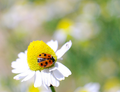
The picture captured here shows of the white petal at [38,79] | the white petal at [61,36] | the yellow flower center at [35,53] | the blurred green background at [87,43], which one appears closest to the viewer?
the white petal at [38,79]

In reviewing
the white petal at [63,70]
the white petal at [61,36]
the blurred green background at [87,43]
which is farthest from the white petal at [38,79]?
the white petal at [61,36]

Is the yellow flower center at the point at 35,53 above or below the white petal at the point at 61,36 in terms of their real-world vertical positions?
below

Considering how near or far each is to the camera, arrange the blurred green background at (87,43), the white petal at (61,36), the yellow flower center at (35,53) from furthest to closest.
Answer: the white petal at (61,36) < the blurred green background at (87,43) < the yellow flower center at (35,53)

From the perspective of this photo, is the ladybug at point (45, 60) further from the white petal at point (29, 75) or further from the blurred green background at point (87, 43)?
the blurred green background at point (87, 43)

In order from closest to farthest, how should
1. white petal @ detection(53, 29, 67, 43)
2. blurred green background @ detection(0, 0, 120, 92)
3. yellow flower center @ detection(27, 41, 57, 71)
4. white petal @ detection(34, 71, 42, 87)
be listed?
1. white petal @ detection(34, 71, 42, 87)
2. yellow flower center @ detection(27, 41, 57, 71)
3. blurred green background @ detection(0, 0, 120, 92)
4. white petal @ detection(53, 29, 67, 43)

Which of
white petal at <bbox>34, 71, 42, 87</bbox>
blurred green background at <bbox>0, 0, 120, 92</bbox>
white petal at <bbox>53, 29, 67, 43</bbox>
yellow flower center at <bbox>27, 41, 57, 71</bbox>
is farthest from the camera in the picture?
white petal at <bbox>53, 29, 67, 43</bbox>

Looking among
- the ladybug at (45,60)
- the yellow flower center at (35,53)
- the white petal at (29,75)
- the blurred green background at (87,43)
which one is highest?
the blurred green background at (87,43)

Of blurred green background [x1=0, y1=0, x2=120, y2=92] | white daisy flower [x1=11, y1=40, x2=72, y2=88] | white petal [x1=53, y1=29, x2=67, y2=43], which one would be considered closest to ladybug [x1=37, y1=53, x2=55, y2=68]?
white daisy flower [x1=11, y1=40, x2=72, y2=88]

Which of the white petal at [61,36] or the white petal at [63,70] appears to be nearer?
the white petal at [63,70]

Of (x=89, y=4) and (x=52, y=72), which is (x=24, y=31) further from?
(x=52, y=72)

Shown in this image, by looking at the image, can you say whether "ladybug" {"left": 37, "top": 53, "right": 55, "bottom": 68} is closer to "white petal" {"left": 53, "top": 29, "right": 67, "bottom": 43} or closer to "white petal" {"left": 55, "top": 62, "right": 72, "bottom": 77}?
"white petal" {"left": 55, "top": 62, "right": 72, "bottom": 77}
